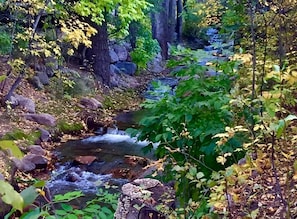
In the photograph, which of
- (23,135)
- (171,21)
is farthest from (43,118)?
Answer: (171,21)

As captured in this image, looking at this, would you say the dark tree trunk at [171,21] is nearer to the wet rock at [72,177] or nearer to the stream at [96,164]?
the stream at [96,164]

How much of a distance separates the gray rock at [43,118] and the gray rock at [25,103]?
0.22 meters

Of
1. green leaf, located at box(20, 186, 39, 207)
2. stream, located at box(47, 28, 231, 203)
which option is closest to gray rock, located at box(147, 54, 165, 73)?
stream, located at box(47, 28, 231, 203)

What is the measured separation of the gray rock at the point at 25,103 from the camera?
7925mm

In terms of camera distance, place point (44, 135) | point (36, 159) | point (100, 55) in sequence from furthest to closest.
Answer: point (100, 55) < point (44, 135) < point (36, 159)

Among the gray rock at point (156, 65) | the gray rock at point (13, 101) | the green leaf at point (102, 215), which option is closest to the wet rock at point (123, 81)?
the gray rock at point (156, 65)

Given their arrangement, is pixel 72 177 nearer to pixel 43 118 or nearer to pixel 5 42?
pixel 43 118

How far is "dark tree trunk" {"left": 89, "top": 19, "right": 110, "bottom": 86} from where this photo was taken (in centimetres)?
1163

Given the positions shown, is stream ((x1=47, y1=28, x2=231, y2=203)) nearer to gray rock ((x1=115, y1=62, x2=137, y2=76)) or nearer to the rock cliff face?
the rock cliff face

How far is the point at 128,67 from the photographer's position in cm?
1429

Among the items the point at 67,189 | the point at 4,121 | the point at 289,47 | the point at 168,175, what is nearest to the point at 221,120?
the point at 168,175

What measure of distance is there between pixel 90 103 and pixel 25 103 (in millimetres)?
2082

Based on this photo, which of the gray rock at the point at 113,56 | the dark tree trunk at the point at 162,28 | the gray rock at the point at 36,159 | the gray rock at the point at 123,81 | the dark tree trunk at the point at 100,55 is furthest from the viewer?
the dark tree trunk at the point at 162,28

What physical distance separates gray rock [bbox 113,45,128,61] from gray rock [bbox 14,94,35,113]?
6417 mm
